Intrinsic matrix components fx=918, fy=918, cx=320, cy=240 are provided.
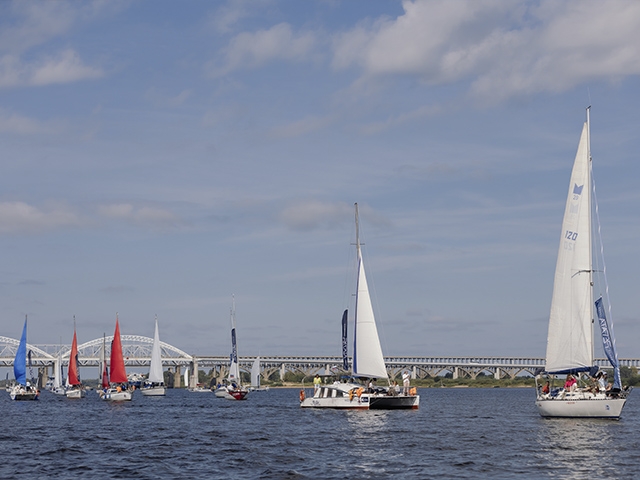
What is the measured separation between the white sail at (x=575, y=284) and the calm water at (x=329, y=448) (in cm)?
430

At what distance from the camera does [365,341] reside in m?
72.2

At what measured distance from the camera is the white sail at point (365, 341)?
71750 millimetres

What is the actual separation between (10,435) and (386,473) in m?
29.6

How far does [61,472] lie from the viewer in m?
37.7

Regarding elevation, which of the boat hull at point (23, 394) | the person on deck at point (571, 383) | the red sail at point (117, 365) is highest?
the red sail at point (117, 365)

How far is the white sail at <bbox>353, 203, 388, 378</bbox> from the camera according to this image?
71.8 meters

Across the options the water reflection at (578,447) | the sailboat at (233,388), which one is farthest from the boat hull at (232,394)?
the water reflection at (578,447)

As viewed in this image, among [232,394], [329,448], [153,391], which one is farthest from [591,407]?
[153,391]

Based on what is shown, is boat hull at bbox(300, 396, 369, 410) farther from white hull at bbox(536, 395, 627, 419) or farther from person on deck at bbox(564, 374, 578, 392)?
white hull at bbox(536, 395, 627, 419)

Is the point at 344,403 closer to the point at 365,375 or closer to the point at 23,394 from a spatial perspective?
the point at 365,375

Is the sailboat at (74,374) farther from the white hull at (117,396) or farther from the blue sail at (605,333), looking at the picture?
the blue sail at (605,333)

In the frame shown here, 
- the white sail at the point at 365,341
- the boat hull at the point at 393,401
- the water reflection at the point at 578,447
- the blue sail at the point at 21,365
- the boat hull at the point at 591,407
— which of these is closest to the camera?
the water reflection at the point at 578,447

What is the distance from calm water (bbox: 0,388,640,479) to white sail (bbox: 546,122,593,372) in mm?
4301

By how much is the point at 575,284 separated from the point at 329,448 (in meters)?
21.4
